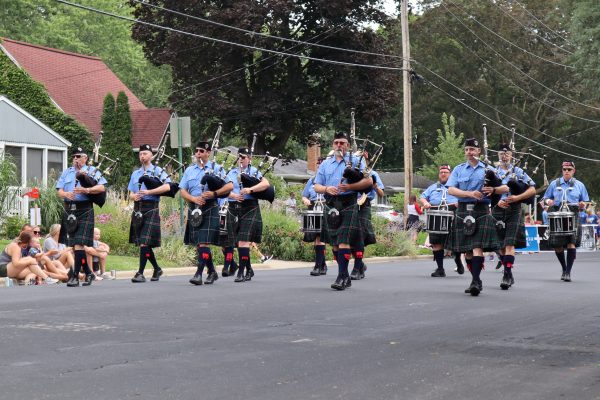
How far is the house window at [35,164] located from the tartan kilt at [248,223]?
1973 centimetres

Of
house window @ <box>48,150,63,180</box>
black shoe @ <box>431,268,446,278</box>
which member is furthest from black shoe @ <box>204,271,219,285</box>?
house window @ <box>48,150,63,180</box>

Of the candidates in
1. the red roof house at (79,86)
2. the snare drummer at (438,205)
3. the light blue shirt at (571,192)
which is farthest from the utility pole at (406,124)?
the light blue shirt at (571,192)

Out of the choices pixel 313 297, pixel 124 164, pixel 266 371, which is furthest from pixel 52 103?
pixel 266 371

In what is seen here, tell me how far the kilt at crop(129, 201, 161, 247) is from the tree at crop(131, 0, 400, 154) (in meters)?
25.9

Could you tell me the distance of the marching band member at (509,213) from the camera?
1530 centimetres

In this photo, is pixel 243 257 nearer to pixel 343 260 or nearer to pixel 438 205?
pixel 343 260

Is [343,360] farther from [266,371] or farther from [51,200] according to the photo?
[51,200]

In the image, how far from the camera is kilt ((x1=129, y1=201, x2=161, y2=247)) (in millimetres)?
15992

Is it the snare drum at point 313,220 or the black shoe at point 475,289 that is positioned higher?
the snare drum at point 313,220

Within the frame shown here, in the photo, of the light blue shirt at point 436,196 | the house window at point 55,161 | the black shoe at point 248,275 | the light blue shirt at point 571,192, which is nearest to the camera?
the black shoe at point 248,275

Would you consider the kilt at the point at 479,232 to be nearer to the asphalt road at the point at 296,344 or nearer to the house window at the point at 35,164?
the asphalt road at the point at 296,344

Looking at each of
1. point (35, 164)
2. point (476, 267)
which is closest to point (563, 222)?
point (476, 267)

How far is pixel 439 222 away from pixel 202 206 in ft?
14.5

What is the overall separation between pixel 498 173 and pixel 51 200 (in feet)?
53.7
